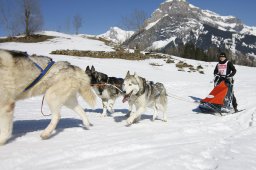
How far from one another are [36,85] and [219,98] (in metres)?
5.56

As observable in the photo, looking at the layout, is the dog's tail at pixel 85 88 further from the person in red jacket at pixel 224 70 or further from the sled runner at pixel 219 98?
the person in red jacket at pixel 224 70

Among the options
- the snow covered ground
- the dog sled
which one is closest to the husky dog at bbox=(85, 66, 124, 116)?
the snow covered ground

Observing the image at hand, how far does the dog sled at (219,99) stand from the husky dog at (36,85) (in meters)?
4.30

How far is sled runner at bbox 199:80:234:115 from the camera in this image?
344 inches

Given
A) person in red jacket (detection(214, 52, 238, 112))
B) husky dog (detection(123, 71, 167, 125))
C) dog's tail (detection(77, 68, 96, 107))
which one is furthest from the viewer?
person in red jacket (detection(214, 52, 238, 112))

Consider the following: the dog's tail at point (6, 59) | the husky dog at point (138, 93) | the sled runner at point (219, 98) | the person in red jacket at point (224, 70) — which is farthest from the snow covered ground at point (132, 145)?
the person in red jacket at point (224, 70)

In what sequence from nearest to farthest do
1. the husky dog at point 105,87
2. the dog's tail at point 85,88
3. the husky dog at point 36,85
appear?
the husky dog at point 36,85, the dog's tail at point 85,88, the husky dog at point 105,87

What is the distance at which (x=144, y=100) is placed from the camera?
7.05 m

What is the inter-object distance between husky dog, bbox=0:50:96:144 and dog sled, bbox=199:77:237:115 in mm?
4301

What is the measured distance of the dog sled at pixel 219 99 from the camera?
8742mm

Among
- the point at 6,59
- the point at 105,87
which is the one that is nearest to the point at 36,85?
the point at 6,59

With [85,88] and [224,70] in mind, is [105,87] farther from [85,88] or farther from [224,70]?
[224,70]

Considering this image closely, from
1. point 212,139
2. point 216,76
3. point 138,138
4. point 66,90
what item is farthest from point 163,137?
point 216,76

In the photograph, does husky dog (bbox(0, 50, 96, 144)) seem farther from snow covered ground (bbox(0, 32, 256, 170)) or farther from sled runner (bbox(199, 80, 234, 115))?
sled runner (bbox(199, 80, 234, 115))
